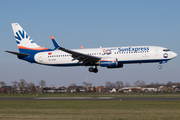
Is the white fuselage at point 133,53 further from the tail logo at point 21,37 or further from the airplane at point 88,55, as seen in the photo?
the tail logo at point 21,37

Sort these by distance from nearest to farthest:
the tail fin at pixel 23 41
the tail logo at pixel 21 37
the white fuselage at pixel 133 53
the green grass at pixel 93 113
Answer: the green grass at pixel 93 113 → the white fuselage at pixel 133 53 → the tail fin at pixel 23 41 → the tail logo at pixel 21 37

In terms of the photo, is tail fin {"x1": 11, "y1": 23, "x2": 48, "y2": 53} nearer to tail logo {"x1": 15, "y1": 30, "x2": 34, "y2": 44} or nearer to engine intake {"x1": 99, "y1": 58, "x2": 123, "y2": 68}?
tail logo {"x1": 15, "y1": 30, "x2": 34, "y2": 44}

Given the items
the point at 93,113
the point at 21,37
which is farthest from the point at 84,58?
the point at 93,113

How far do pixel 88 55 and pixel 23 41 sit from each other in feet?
58.8

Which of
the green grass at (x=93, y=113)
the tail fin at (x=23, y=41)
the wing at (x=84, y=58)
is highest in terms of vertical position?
the tail fin at (x=23, y=41)

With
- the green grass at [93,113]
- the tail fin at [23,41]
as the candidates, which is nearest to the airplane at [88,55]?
the tail fin at [23,41]

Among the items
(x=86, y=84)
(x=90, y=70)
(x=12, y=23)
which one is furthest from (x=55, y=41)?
(x=86, y=84)

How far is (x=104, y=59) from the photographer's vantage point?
48406 mm

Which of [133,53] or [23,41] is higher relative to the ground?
[23,41]

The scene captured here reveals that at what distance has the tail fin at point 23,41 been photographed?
55688 mm

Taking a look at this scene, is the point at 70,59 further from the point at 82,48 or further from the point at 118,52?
the point at 118,52

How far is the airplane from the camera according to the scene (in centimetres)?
4588

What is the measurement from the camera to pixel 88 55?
47.2 metres

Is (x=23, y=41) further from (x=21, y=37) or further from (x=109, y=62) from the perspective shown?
(x=109, y=62)
